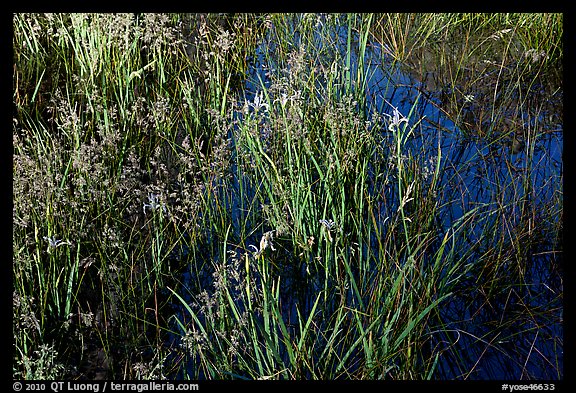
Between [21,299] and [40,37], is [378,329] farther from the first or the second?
[40,37]

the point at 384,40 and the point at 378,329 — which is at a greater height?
the point at 384,40

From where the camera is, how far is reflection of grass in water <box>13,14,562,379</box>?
2.52 metres

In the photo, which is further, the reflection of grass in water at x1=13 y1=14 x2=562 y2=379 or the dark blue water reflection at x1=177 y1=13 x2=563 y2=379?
the dark blue water reflection at x1=177 y1=13 x2=563 y2=379

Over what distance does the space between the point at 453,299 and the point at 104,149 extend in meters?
1.80

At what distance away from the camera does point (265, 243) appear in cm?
246

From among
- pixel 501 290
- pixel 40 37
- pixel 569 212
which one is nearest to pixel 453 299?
pixel 501 290

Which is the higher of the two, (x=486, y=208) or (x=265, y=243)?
(x=265, y=243)

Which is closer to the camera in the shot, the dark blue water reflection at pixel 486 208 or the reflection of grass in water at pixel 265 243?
the reflection of grass in water at pixel 265 243

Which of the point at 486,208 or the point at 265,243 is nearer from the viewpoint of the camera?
the point at 265,243

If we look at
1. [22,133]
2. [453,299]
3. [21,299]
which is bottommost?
[453,299]

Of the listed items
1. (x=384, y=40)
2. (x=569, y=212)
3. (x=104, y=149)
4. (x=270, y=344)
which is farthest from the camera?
(x=384, y=40)

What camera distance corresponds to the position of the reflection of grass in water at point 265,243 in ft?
8.25

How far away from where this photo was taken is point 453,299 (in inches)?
112

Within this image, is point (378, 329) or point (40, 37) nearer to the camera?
point (378, 329)
